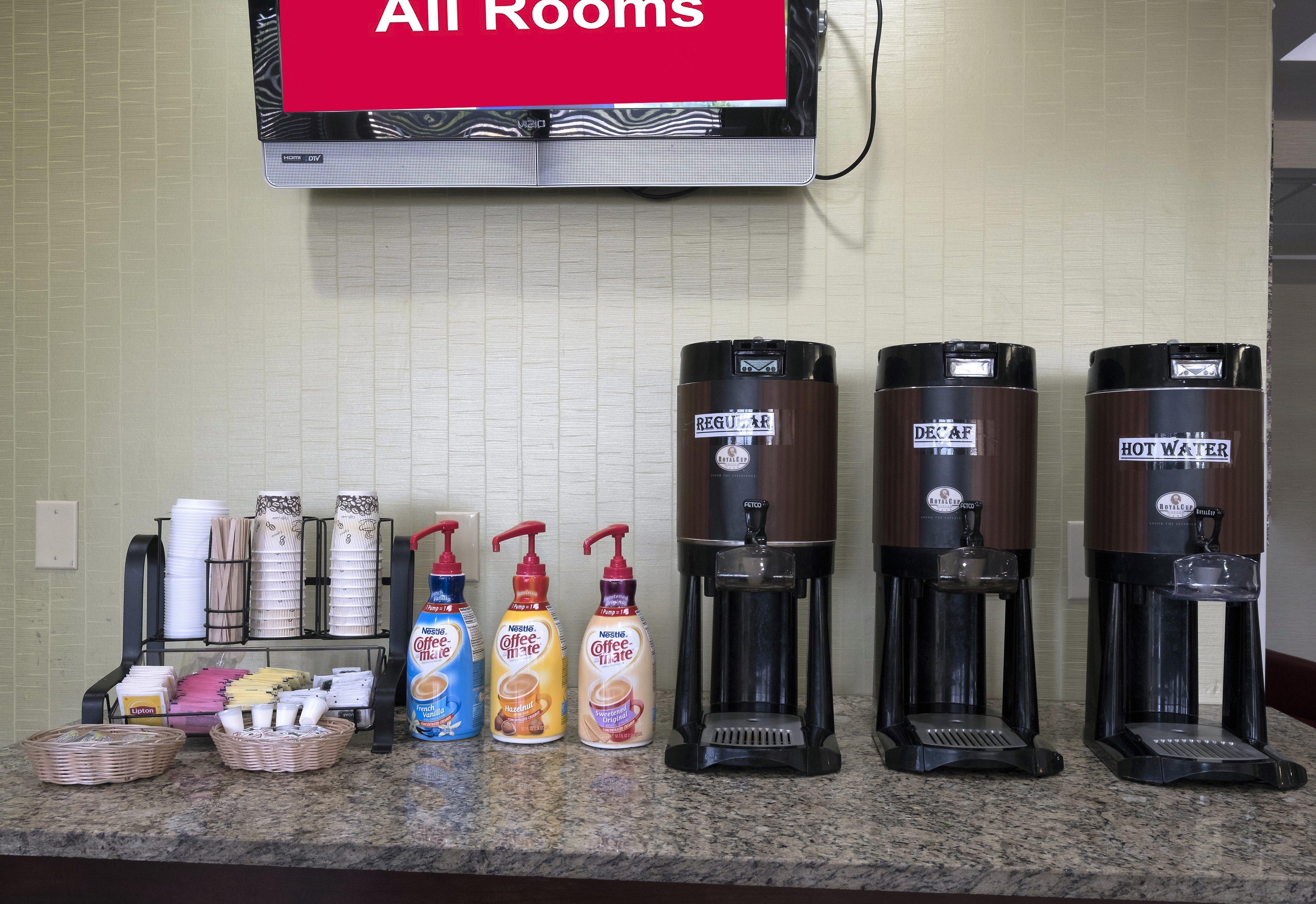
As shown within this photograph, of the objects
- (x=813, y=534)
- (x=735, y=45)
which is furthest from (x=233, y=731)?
(x=735, y=45)

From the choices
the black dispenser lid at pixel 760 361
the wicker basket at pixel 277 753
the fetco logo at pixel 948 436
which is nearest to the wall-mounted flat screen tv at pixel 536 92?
the black dispenser lid at pixel 760 361

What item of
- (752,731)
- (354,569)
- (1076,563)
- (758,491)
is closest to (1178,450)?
(1076,563)

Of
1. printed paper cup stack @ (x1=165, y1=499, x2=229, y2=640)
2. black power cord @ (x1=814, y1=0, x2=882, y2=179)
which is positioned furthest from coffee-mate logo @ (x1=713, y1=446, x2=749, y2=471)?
printed paper cup stack @ (x1=165, y1=499, x2=229, y2=640)

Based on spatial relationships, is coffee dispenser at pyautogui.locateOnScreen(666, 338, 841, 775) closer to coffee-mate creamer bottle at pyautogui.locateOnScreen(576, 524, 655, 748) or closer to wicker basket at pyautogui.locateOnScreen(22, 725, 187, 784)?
coffee-mate creamer bottle at pyautogui.locateOnScreen(576, 524, 655, 748)

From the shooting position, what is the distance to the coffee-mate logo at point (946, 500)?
1.11 metres

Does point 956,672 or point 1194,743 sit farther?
point 956,672

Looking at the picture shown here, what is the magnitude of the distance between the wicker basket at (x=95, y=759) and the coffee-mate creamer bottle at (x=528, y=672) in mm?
381

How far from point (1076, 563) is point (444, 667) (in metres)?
0.94

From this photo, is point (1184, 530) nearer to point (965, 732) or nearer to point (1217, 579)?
point (1217, 579)

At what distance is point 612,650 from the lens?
1.13m

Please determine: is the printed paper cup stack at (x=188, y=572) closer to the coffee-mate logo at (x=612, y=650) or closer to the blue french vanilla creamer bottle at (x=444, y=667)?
the blue french vanilla creamer bottle at (x=444, y=667)

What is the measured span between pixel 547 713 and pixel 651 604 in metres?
0.33

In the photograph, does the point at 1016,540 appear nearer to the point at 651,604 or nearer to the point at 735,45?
the point at 651,604

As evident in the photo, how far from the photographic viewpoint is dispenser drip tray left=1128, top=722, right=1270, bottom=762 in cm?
103
